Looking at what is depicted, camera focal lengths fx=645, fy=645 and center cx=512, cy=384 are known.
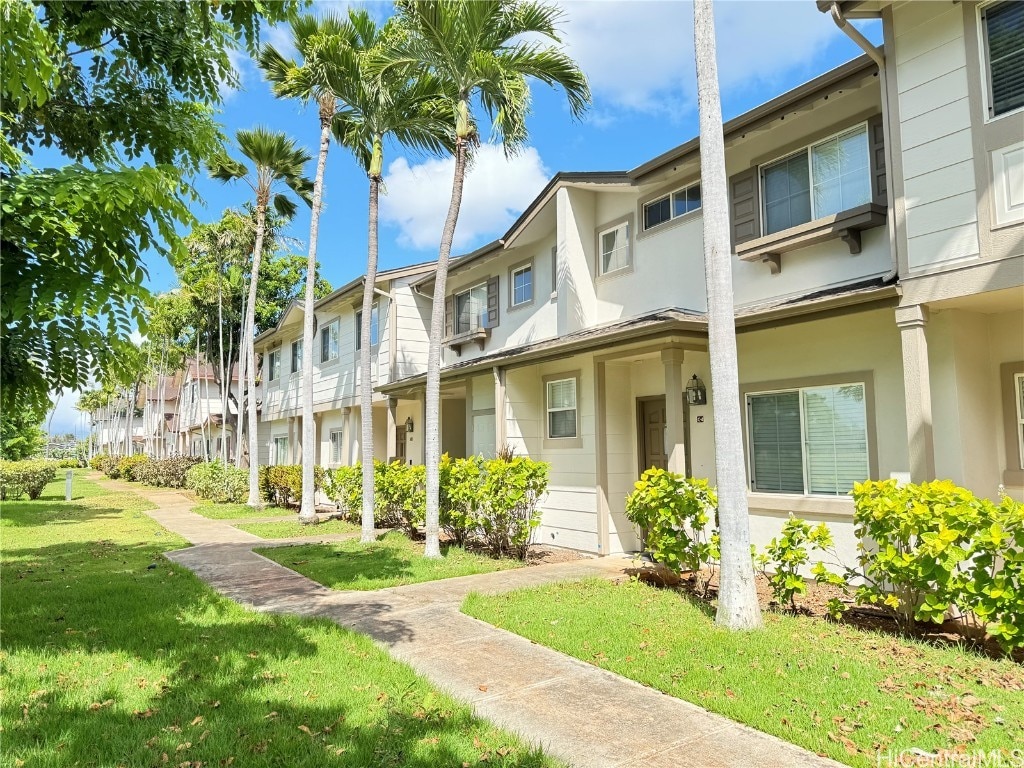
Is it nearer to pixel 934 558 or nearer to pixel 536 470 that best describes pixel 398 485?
pixel 536 470

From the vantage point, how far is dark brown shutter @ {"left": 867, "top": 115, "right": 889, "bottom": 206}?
7820 millimetres

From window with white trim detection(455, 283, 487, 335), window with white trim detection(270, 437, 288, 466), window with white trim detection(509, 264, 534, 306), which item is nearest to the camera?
window with white trim detection(509, 264, 534, 306)

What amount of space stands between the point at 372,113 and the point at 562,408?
6.72m

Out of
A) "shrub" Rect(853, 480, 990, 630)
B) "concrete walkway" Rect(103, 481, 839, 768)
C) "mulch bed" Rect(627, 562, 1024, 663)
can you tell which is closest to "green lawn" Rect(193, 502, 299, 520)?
"concrete walkway" Rect(103, 481, 839, 768)

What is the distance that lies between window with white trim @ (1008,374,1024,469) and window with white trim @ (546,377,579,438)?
667cm

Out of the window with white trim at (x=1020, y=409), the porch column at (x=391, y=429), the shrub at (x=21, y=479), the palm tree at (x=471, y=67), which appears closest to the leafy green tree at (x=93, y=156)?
the palm tree at (x=471, y=67)

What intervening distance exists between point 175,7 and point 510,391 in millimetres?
8701

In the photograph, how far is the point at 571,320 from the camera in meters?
12.0

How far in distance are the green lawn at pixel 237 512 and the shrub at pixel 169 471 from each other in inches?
397

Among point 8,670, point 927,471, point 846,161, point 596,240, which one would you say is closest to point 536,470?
point 596,240

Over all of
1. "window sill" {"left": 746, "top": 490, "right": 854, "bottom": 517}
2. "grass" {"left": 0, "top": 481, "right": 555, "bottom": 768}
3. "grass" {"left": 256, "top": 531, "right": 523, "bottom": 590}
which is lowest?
"grass" {"left": 256, "top": 531, "right": 523, "bottom": 590}

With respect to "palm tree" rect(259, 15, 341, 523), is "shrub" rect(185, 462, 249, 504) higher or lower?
lower

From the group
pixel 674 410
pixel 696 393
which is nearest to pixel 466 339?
pixel 696 393

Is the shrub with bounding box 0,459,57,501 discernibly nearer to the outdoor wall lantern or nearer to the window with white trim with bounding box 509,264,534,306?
the window with white trim with bounding box 509,264,534,306
